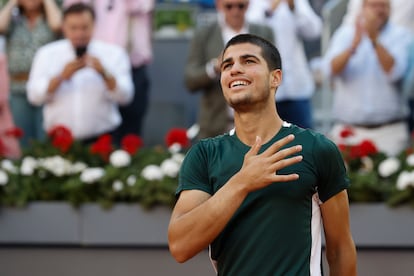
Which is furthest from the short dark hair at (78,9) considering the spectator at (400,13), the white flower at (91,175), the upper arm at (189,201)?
the upper arm at (189,201)

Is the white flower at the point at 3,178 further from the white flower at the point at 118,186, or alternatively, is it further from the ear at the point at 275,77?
the ear at the point at 275,77

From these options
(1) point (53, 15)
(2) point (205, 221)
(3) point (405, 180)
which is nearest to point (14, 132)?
(1) point (53, 15)

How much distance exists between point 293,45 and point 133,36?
137 centimetres

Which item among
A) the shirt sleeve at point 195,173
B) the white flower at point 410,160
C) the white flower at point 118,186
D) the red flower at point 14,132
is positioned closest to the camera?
the shirt sleeve at point 195,173

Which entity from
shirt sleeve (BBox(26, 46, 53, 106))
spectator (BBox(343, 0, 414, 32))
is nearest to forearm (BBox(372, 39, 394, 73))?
spectator (BBox(343, 0, 414, 32))

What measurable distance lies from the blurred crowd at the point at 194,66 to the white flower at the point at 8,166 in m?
0.30

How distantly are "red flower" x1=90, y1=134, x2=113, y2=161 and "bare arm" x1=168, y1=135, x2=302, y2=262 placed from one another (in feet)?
13.6

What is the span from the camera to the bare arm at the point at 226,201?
3404 millimetres

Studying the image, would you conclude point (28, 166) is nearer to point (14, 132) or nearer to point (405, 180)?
point (14, 132)

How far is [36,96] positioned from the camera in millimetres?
8055

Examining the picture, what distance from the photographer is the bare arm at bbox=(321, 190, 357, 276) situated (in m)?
3.74

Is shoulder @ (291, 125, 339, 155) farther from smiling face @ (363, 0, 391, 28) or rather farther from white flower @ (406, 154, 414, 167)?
smiling face @ (363, 0, 391, 28)

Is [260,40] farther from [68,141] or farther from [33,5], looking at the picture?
[33,5]

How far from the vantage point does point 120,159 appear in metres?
7.56
